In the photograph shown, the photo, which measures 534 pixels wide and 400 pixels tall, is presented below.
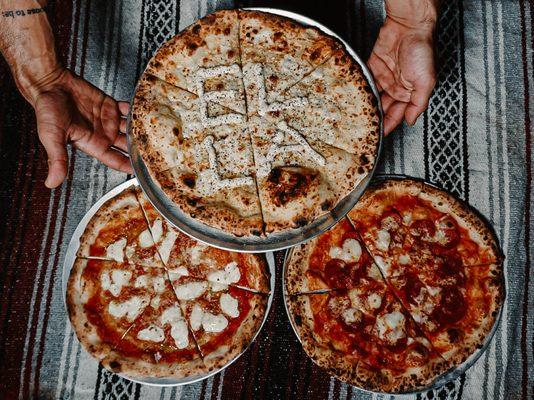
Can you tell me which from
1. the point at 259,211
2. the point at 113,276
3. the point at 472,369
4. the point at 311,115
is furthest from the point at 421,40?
the point at 113,276

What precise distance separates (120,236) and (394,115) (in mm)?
2101

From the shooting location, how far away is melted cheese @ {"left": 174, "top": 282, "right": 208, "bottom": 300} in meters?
3.27

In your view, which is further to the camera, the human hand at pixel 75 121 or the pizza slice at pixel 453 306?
the pizza slice at pixel 453 306

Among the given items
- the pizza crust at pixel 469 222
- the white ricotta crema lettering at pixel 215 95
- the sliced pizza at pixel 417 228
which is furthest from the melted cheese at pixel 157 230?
the pizza crust at pixel 469 222

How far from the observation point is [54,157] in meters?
2.88

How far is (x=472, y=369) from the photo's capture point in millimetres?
3488

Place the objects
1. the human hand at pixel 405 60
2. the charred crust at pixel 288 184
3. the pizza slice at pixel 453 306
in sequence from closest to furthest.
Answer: the charred crust at pixel 288 184 → the human hand at pixel 405 60 → the pizza slice at pixel 453 306

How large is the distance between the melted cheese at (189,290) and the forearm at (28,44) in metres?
1.60

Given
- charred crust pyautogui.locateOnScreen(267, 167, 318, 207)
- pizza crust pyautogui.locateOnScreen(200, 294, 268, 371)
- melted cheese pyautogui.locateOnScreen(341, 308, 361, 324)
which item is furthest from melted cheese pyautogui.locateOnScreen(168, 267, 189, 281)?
melted cheese pyautogui.locateOnScreen(341, 308, 361, 324)

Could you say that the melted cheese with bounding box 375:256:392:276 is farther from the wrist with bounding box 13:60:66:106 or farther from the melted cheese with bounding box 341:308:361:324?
the wrist with bounding box 13:60:66:106

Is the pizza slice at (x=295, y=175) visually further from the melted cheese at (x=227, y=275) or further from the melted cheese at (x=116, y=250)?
the melted cheese at (x=116, y=250)

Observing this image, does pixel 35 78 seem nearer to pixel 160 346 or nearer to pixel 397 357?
pixel 160 346

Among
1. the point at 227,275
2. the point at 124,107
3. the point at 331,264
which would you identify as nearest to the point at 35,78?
the point at 124,107

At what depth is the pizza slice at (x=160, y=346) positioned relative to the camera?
3123 millimetres
